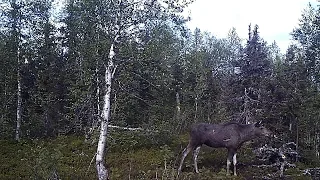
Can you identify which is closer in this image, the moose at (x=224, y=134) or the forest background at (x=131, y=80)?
the forest background at (x=131, y=80)

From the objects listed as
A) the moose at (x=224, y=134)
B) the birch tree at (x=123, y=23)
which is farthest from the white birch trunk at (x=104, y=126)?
the moose at (x=224, y=134)

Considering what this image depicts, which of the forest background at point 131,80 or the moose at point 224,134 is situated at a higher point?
the forest background at point 131,80

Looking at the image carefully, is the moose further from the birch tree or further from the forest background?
the birch tree

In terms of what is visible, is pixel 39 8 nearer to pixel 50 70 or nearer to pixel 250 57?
pixel 50 70

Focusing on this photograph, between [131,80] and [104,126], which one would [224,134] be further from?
[104,126]

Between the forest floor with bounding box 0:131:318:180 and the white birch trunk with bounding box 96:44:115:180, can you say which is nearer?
the white birch trunk with bounding box 96:44:115:180

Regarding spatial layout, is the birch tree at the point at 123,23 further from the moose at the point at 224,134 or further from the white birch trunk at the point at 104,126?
the moose at the point at 224,134

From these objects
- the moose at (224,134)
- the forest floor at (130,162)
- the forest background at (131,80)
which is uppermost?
the forest background at (131,80)

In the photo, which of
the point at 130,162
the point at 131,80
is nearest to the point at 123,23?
the point at 131,80

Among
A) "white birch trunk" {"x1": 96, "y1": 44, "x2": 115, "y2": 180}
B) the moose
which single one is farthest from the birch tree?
the moose

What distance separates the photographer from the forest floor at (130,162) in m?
13.4

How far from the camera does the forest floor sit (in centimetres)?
1341

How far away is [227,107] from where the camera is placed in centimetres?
2270

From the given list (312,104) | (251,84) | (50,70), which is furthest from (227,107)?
(50,70)
